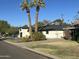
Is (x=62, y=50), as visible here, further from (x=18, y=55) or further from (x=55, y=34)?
(x=55, y=34)

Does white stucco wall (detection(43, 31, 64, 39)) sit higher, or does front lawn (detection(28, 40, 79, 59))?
white stucco wall (detection(43, 31, 64, 39))

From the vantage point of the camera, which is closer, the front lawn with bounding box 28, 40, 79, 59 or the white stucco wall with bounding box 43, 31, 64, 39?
the front lawn with bounding box 28, 40, 79, 59

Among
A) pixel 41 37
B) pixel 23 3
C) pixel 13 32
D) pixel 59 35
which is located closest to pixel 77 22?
pixel 41 37

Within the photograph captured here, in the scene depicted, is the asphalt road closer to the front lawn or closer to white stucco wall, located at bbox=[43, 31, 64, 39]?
the front lawn

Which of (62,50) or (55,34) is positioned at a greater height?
(55,34)

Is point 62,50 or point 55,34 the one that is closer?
point 62,50

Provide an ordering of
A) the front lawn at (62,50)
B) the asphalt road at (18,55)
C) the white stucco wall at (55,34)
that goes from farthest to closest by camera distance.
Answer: the white stucco wall at (55,34)
the front lawn at (62,50)
the asphalt road at (18,55)

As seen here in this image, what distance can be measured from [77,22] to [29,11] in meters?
16.2

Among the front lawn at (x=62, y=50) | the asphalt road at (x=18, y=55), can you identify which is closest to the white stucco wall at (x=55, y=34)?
the front lawn at (x=62, y=50)

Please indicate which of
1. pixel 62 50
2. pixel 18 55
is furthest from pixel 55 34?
pixel 18 55

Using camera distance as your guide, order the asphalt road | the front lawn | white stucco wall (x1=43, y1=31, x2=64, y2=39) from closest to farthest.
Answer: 1. the asphalt road
2. the front lawn
3. white stucco wall (x1=43, y1=31, x2=64, y2=39)

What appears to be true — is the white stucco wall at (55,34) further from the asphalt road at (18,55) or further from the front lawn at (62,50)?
the asphalt road at (18,55)

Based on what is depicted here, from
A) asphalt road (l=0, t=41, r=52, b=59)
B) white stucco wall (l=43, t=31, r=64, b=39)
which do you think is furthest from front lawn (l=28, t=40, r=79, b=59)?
white stucco wall (l=43, t=31, r=64, b=39)

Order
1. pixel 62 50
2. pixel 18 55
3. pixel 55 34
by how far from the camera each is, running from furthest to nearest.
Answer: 1. pixel 55 34
2. pixel 62 50
3. pixel 18 55
